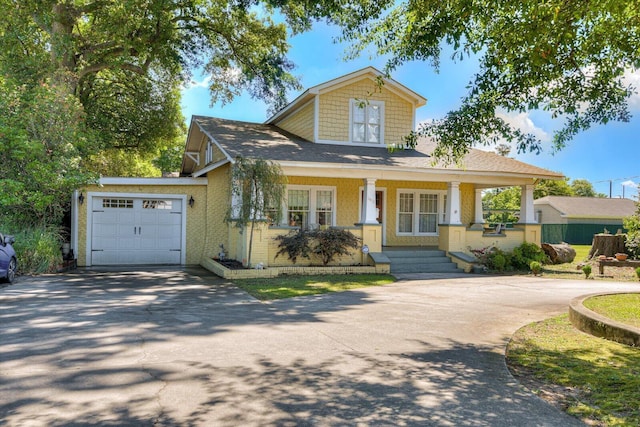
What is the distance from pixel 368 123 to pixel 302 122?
2.58m

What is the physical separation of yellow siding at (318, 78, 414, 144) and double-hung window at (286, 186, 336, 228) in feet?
6.79

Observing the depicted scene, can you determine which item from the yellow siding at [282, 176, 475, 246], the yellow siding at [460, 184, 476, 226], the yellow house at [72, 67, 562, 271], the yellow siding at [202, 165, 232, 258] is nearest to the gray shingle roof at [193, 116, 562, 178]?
the yellow house at [72, 67, 562, 271]

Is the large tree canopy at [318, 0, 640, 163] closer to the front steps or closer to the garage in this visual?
the front steps

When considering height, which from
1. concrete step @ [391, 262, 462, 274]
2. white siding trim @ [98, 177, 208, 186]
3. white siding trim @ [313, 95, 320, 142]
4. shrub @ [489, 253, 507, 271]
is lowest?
concrete step @ [391, 262, 462, 274]

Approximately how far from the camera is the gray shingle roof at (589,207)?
41.7m

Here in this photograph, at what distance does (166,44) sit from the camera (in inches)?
810

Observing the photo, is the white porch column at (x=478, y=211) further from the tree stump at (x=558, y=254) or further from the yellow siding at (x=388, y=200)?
the tree stump at (x=558, y=254)

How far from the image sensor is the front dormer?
691 inches

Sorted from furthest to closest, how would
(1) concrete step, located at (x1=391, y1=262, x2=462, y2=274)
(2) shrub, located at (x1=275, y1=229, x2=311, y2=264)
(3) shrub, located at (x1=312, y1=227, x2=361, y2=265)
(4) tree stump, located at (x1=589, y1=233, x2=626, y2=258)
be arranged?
1. (4) tree stump, located at (x1=589, y1=233, x2=626, y2=258)
2. (1) concrete step, located at (x1=391, y1=262, x2=462, y2=274)
3. (3) shrub, located at (x1=312, y1=227, x2=361, y2=265)
4. (2) shrub, located at (x1=275, y1=229, x2=311, y2=264)

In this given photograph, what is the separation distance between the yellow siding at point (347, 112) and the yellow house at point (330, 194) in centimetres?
4

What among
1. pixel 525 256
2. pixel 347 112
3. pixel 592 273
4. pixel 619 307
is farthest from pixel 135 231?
pixel 592 273

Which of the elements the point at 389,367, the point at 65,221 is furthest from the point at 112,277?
the point at 389,367

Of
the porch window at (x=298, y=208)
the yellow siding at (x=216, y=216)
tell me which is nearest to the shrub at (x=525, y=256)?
the porch window at (x=298, y=208)

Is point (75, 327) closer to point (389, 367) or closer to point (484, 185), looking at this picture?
point (389, 367)
